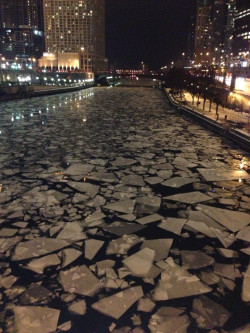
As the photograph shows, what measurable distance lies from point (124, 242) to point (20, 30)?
187315mm

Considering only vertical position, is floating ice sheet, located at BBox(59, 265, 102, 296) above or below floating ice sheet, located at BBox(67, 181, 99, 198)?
below

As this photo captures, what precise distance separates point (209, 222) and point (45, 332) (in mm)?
A: 2883

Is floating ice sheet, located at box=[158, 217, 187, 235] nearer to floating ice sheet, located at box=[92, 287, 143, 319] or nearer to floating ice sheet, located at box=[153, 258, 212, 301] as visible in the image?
floating ice sheet, located at box=[153, 258, 212, 301]

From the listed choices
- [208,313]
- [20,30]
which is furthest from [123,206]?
[20,30]

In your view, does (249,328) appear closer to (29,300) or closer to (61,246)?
(29,300)

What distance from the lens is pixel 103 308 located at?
3008 millimetres

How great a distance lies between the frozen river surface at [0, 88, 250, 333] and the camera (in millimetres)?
2941

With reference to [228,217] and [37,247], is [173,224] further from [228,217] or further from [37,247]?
[37,247]

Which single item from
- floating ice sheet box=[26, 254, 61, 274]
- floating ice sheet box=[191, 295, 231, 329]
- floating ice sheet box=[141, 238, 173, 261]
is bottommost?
floating ice sheet box=[26, 254, 61, 274]

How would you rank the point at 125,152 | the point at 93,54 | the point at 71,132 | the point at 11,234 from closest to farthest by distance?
the point at 11,234 < the point at 125,152 < the point at 71,132 < the point at 93,54

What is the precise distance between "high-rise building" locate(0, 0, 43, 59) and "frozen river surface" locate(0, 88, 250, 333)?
542 ft

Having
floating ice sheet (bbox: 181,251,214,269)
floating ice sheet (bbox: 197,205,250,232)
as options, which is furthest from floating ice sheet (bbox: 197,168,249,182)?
floating ice sheet (bbox: 181,251,214,269)

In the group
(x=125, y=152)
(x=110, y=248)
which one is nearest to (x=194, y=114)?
(x=125, y=152)

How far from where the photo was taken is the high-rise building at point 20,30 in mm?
160750
